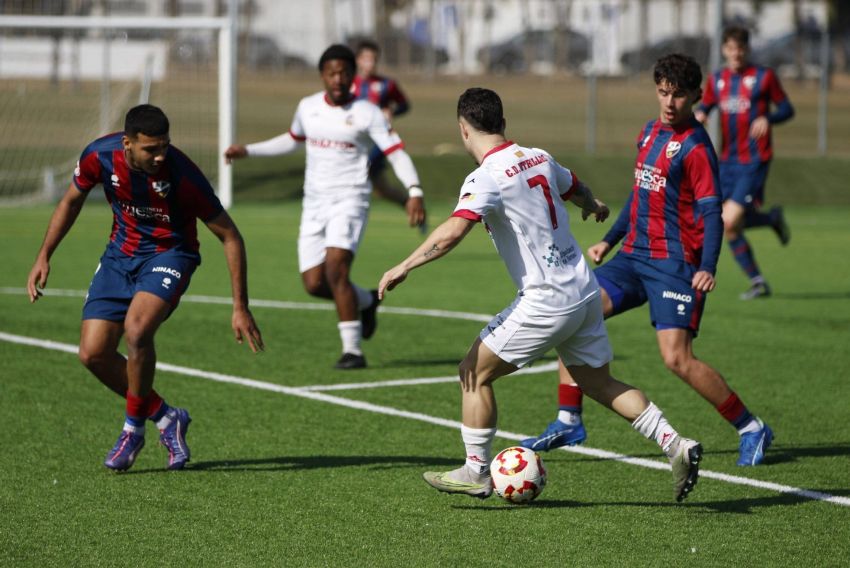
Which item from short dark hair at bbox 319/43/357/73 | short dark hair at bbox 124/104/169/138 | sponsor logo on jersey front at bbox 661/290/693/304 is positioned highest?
short dark hair at bbox 319/43/357/73

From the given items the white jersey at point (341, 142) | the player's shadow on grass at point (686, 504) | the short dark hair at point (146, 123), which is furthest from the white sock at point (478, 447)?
the white jersey at point (341, 142)

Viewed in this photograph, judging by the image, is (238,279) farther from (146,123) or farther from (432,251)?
(432,251)

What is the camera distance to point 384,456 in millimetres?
7047

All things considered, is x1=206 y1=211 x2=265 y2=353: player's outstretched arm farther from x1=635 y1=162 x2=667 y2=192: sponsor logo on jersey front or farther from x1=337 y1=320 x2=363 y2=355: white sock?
x1=337 y1=320 x2=363 y2=355: white sock

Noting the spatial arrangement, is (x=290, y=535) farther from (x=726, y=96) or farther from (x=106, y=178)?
(x=726, y=96)

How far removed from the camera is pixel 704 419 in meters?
8.16

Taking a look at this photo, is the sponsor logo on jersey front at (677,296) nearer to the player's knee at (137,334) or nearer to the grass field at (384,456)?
the grass field at (384,456)

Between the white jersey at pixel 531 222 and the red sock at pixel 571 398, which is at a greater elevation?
the white jersey at pixel 531 222

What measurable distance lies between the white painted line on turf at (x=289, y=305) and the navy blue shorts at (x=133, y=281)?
567 cm

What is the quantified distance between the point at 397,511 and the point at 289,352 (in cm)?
450

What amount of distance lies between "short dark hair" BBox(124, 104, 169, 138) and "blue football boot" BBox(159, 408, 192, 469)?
149 cm

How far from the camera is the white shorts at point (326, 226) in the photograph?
32.7ft

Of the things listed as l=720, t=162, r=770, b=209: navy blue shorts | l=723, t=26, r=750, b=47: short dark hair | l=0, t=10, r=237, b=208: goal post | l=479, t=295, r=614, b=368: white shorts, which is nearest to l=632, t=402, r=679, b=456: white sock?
l=479, t=295, r=614, b=368: white shorts

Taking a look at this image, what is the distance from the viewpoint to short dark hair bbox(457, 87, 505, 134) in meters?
5.80
